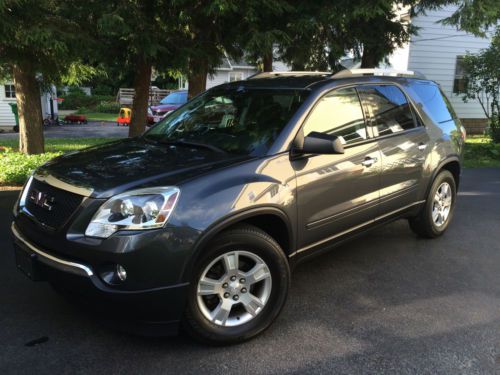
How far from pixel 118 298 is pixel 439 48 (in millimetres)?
15867

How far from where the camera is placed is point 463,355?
305cm

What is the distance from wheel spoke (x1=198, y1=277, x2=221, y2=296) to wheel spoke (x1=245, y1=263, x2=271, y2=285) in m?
0.22

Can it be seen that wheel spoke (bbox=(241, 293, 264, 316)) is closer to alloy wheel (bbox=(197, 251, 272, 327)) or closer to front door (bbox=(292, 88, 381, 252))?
alloy wheel (bbox=(197, 251, 272, 327))

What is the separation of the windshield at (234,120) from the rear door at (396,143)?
850mm

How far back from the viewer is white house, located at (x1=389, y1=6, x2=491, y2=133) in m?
15.6

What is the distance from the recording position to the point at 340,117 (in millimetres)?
3926

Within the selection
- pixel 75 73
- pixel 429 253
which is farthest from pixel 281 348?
pixel 75 73

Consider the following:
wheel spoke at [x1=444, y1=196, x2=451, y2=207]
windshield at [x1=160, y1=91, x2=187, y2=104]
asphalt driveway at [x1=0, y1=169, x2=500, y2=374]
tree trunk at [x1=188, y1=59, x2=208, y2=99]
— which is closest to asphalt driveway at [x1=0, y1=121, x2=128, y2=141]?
windshield at [x1=160, y1=91, x2=187, y2=104]

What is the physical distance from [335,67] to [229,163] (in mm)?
8397

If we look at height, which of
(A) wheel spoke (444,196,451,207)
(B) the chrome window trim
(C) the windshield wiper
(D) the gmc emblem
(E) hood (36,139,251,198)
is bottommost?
(A) wheel spoke (444,196,451,207)

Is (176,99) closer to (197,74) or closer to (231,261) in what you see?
(197,74)

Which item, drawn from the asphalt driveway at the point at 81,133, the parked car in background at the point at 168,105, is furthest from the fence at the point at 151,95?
the parked car in background at the point at 168,105

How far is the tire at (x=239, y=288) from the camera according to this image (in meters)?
2.95

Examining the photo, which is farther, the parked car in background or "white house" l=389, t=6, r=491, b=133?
the parked car in background
